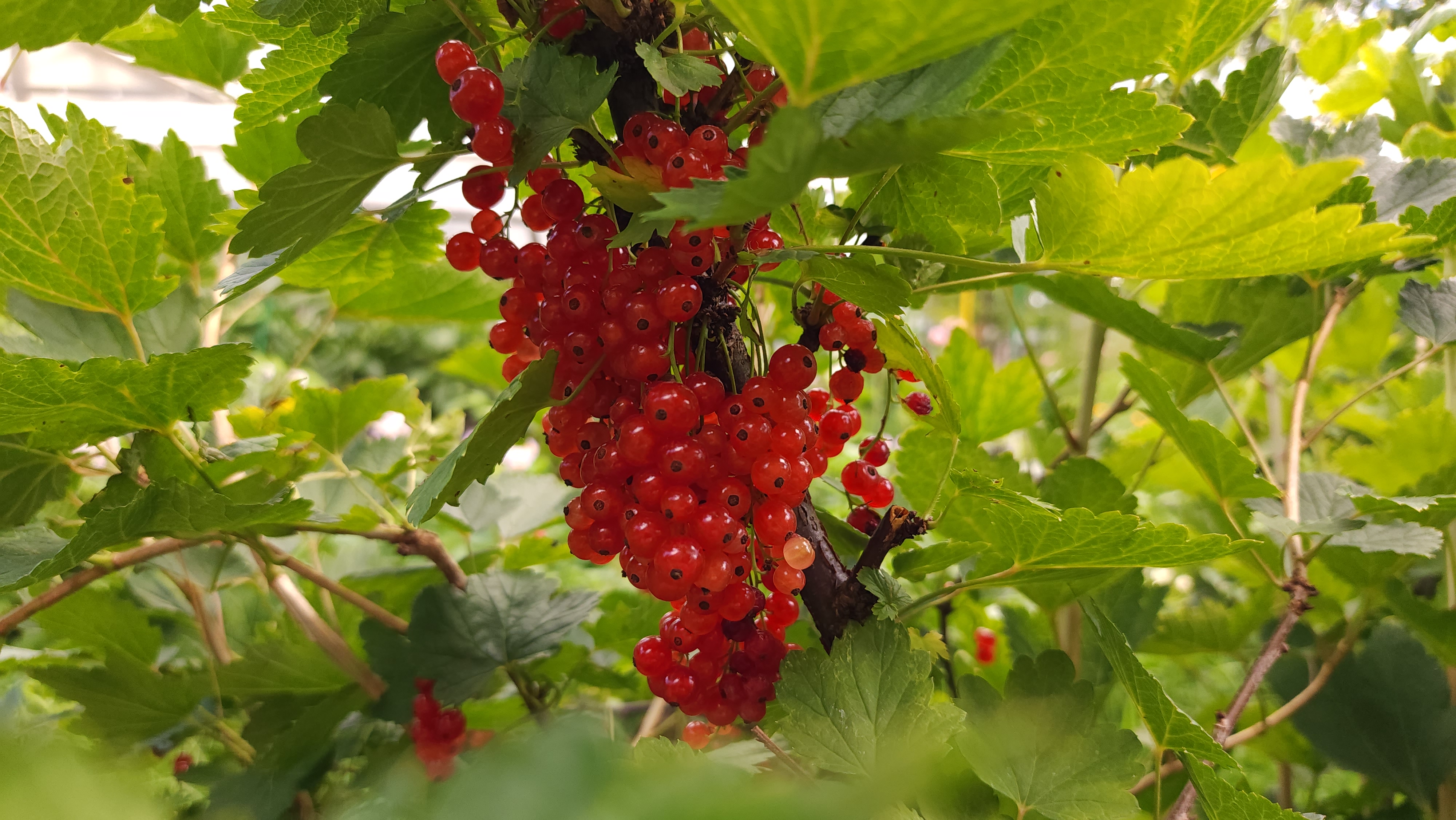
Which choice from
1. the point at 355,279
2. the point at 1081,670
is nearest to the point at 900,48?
the point at 355,279

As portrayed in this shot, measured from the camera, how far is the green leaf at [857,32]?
8.5 inches

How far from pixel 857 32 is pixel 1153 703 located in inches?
13.2

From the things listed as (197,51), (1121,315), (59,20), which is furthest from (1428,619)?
(197,51)

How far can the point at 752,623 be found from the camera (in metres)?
0.40

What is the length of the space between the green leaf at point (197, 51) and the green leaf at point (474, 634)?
405 mm

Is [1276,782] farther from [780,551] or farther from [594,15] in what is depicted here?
[594,15]

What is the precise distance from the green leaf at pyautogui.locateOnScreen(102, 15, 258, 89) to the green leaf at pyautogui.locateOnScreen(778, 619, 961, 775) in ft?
1.84

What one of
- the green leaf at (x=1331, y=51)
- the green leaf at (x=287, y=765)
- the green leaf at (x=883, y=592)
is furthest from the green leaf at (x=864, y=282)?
the green leaf at (x=1331, y=51)

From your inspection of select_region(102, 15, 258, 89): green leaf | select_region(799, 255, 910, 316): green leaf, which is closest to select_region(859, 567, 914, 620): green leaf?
select_region(799, 255, 910, 316): green leaf

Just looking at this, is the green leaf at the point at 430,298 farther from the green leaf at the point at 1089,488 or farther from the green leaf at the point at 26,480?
the green leaf at the point at 1089,488

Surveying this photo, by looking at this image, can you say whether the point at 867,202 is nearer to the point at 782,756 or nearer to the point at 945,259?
the point at 945,259

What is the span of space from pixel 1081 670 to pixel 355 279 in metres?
0.58

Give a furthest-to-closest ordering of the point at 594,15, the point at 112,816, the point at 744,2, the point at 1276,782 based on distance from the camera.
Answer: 1. the point at 1276,782
2. the point at 594,15
3. the point at 744,2
4. the point at 112,816

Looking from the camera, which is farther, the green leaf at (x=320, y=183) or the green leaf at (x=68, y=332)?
the green leaf at (x=68, y=332)
